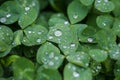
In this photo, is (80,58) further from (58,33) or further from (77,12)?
(77,12)

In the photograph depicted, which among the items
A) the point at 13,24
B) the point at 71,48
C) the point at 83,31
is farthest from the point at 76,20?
the point at 13,24

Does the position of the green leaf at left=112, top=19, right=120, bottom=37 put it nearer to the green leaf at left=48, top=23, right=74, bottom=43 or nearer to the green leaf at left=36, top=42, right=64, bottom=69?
the green leaf at left=48, top=23, right=74, bottom=43

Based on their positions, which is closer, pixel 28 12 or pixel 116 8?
pixel 28 12

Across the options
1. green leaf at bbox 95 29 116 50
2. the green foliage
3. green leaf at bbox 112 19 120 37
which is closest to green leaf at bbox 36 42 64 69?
the green foliage

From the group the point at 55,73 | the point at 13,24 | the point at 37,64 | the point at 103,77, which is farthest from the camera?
the point at 13,24

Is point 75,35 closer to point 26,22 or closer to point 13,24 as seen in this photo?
point 26,22

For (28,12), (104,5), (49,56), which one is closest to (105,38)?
(104,5)

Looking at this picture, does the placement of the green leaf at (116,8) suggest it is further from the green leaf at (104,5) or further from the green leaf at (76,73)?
the green leaf at (76,73)
